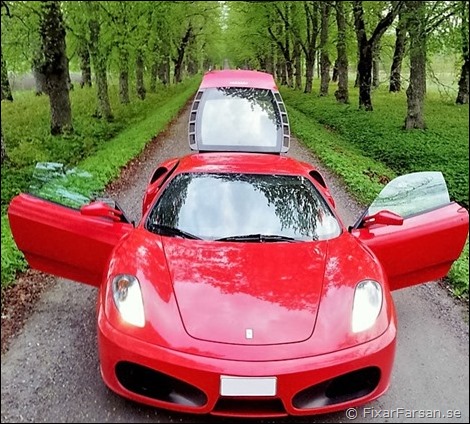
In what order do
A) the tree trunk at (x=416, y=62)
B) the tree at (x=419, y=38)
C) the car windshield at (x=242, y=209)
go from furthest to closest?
the tree trunk at (x=416, y=62)
the tree at (x=419, y=38)
the car windshield at (x=242, y=209)

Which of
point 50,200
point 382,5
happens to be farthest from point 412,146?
point 50,200

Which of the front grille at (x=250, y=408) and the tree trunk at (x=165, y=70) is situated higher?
the front grille at (x=250, y=408)

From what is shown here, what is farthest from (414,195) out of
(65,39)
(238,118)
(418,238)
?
(65,39)

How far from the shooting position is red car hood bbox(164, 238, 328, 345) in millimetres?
2963

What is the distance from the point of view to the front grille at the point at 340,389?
9.49 feet

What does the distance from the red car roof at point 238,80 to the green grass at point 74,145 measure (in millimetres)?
2423

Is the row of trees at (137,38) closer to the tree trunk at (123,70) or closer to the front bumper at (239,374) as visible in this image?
the tree trunk at (123,70)

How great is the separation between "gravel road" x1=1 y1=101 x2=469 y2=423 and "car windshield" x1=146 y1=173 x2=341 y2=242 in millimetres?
1025

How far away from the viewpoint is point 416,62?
14836mm

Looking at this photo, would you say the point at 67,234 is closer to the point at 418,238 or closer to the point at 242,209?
the point at 242,209

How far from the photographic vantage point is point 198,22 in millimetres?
47438

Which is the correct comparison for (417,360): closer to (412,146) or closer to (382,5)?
(412,146)

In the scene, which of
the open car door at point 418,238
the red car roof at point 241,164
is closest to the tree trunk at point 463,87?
the red car roof at point 241,164

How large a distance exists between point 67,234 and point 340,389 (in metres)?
2.29
